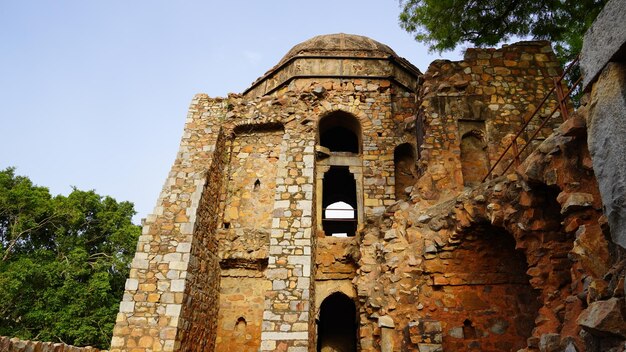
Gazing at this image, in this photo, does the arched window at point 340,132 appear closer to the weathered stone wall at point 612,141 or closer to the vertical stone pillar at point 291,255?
the vertical stone pillar at point 291,255

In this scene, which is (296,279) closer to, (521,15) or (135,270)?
(135,270)

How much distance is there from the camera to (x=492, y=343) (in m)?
6.29

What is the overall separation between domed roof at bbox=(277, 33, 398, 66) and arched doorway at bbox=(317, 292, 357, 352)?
7.37m

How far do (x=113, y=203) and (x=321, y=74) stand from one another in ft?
42.0

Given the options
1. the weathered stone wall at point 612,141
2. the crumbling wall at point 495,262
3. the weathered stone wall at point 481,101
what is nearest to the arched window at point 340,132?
the weathered stone wall at point 481,101

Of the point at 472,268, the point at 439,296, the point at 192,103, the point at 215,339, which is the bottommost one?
the point at 215,339

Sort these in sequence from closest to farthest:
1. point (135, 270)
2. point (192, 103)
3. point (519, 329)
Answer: point (519, 329) < point (135, 270) < point (192, 103)

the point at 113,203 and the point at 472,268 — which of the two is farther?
the point at 113,203

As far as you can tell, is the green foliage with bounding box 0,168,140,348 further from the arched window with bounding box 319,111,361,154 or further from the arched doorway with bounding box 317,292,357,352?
the arched window with bounding box 319,111,361,154

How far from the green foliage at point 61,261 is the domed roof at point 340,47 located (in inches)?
450

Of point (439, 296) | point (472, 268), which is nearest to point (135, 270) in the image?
point (439, 296)

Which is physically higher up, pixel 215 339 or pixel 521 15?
pixel 521 15

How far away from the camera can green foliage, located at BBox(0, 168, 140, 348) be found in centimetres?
1517

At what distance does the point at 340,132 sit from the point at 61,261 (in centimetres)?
1265
